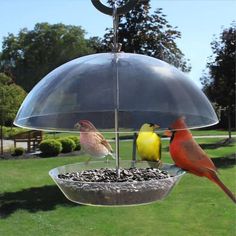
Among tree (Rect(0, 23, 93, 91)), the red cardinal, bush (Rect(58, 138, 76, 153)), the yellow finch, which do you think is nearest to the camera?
the red cardinal

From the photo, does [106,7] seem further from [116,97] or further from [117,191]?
[117,191]

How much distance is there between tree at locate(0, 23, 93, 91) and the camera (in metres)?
35.4

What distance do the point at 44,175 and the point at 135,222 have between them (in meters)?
3.60

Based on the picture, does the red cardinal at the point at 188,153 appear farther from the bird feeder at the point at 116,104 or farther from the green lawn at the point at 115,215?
the green lawn at the point at 115,215

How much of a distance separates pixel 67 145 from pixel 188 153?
34.6 ft

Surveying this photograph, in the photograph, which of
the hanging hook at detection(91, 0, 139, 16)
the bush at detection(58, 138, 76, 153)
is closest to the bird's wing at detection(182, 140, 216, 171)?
the hanging hook at detection(91, 0, 139, 16)

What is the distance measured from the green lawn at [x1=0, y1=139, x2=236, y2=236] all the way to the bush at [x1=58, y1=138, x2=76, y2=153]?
3.80 metres

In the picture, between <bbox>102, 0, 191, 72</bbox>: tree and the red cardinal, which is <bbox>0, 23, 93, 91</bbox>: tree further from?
the red cardinal

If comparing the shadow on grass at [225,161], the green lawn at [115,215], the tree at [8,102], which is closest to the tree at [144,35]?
the green lawn at [115,215]

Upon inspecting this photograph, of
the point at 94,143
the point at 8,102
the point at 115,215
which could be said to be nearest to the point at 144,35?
the point at 115,215

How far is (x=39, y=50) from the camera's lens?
1419 inches

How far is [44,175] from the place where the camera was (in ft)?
31.0

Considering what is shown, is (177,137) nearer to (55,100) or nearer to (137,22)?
(55,100)

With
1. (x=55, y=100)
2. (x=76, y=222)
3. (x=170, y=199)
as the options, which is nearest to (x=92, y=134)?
(x=55, y=100)
